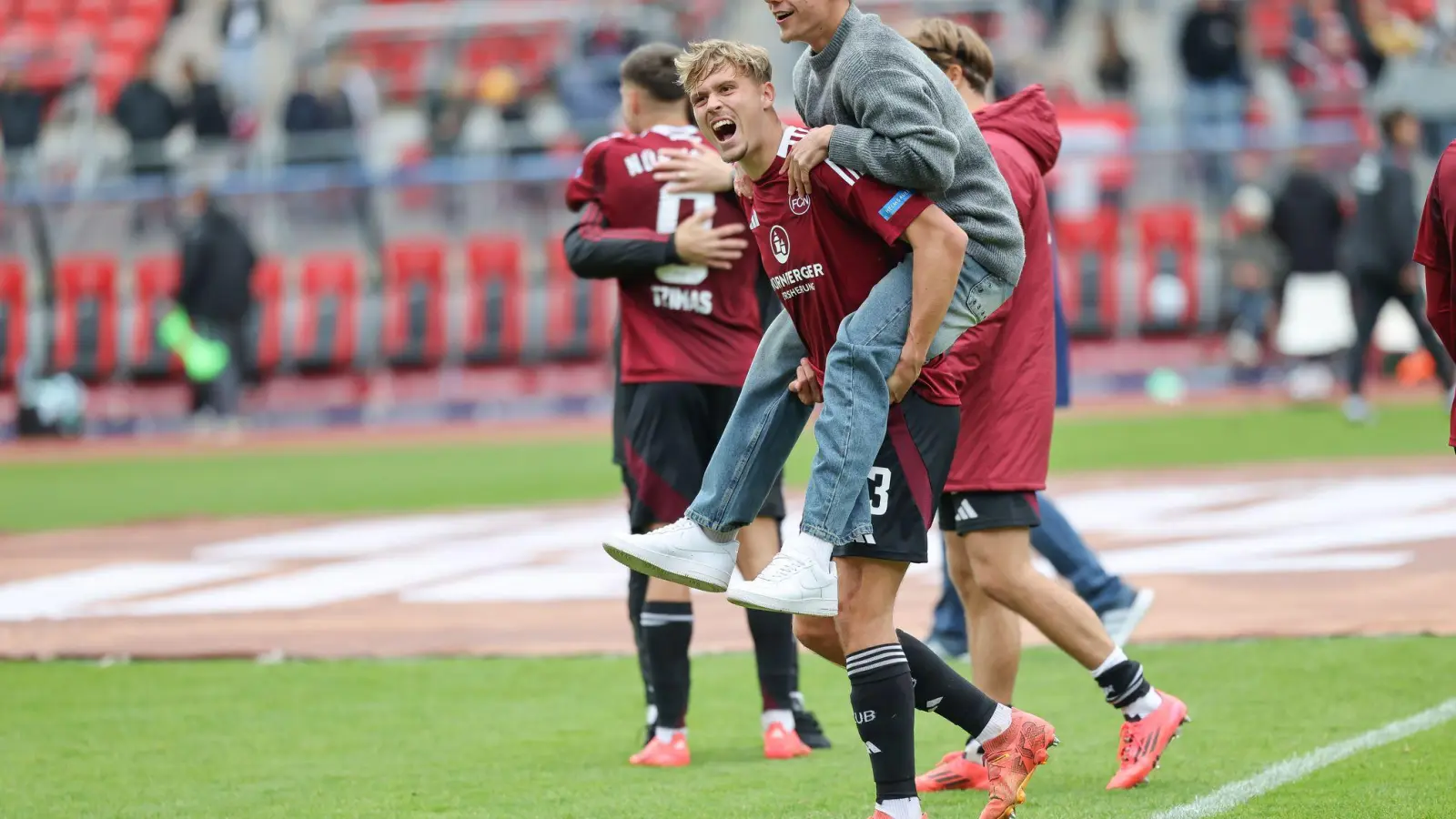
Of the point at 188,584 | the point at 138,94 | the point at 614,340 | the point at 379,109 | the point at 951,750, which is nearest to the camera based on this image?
the point at 951,750

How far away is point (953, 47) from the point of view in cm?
602

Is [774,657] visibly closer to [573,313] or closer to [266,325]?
[573,313]

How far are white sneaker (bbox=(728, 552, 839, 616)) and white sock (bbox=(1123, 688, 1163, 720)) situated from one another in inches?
58.9

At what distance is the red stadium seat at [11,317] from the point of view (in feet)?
74.8

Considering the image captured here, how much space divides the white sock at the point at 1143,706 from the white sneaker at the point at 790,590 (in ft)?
4.91

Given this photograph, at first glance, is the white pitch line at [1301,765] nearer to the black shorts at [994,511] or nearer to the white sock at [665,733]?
the black shorts at [994,511]

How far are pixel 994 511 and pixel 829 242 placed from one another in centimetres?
120

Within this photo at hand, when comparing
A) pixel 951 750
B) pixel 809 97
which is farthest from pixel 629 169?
pixel 951 750

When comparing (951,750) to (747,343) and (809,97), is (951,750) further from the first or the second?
(809,97)

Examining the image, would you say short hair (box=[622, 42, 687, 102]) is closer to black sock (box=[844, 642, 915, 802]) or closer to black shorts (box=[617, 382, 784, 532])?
black shorts (box=[617, 382, 784, 532])

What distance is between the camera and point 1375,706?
6.59 meters

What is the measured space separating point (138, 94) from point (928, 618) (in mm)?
18238

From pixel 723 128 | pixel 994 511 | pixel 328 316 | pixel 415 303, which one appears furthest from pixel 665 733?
pixel 328 316

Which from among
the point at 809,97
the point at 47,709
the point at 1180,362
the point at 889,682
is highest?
the point at 809,97
